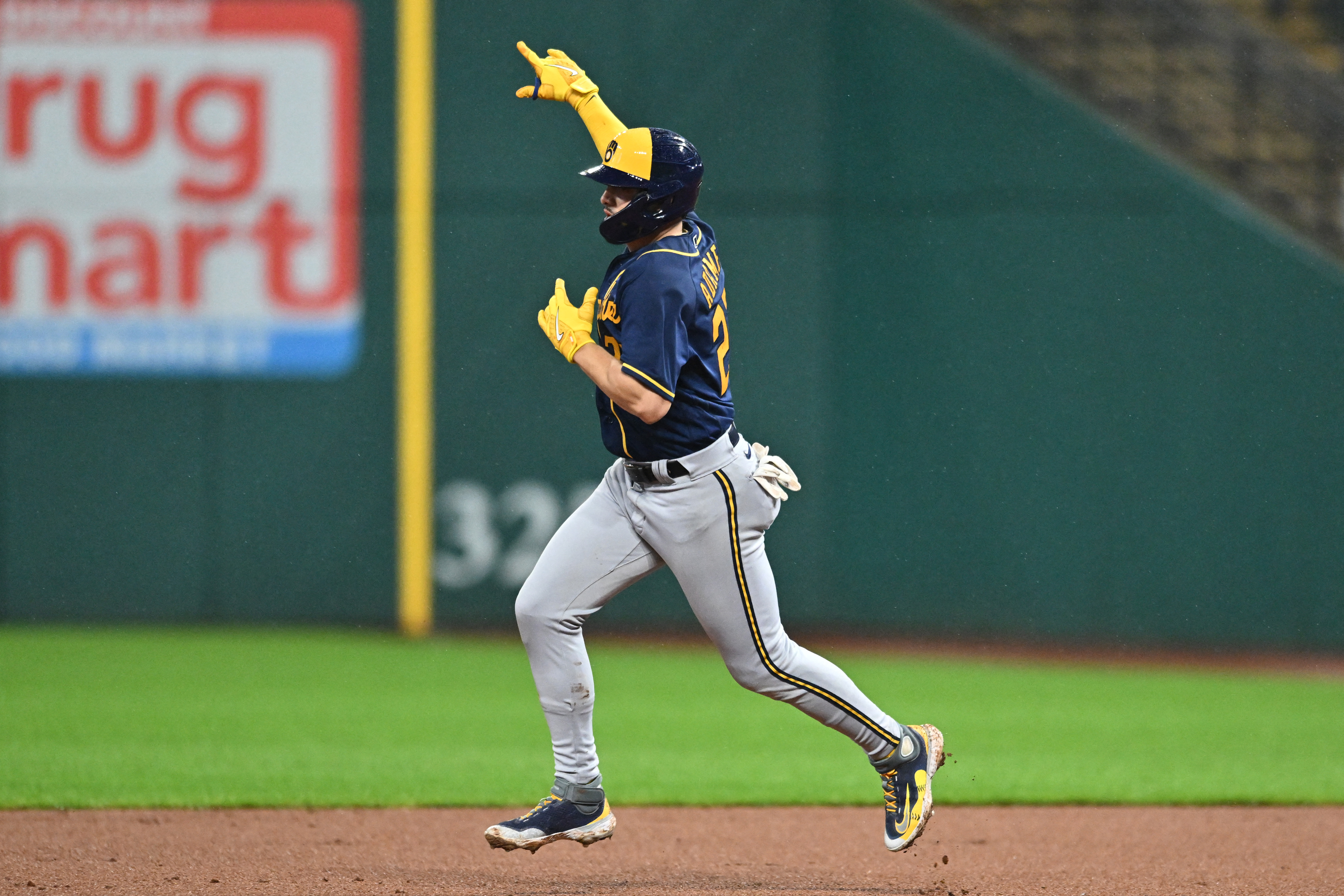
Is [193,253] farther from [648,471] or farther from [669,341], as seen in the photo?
[669,341]

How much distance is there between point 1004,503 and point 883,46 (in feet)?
10.2

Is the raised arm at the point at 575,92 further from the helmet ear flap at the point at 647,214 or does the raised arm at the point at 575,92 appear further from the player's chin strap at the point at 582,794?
the player's chin strap at the point at 582,794

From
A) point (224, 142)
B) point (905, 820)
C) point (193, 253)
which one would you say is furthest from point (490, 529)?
point (905, 820)

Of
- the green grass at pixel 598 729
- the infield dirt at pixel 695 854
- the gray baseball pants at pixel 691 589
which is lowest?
the green grass at pixel 598 729

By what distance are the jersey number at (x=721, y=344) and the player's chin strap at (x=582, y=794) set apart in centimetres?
116

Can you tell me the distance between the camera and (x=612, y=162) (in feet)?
14.7

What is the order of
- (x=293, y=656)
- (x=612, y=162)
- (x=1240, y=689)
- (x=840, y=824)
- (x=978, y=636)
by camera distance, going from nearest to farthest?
(x=612, y=162) < (x=840, y=824) < (x=1240, y=689) < (x=293, y=656) < (x=978, y=636)

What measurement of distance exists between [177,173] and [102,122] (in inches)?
24.2

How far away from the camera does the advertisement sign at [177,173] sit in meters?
10.7

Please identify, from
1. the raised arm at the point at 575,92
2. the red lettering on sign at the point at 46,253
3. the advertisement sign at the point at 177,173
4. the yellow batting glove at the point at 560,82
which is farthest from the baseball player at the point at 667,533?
the red lettering on sign at the point at 46,253

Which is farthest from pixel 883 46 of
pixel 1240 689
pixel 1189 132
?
pixel 1240 689

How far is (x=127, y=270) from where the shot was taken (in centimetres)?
1075

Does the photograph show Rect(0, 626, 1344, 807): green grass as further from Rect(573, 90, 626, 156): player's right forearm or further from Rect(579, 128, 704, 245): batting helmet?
Rect(573, 90, 626, 156): player's right forearm

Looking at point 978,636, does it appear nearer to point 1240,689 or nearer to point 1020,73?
point 1240,689
